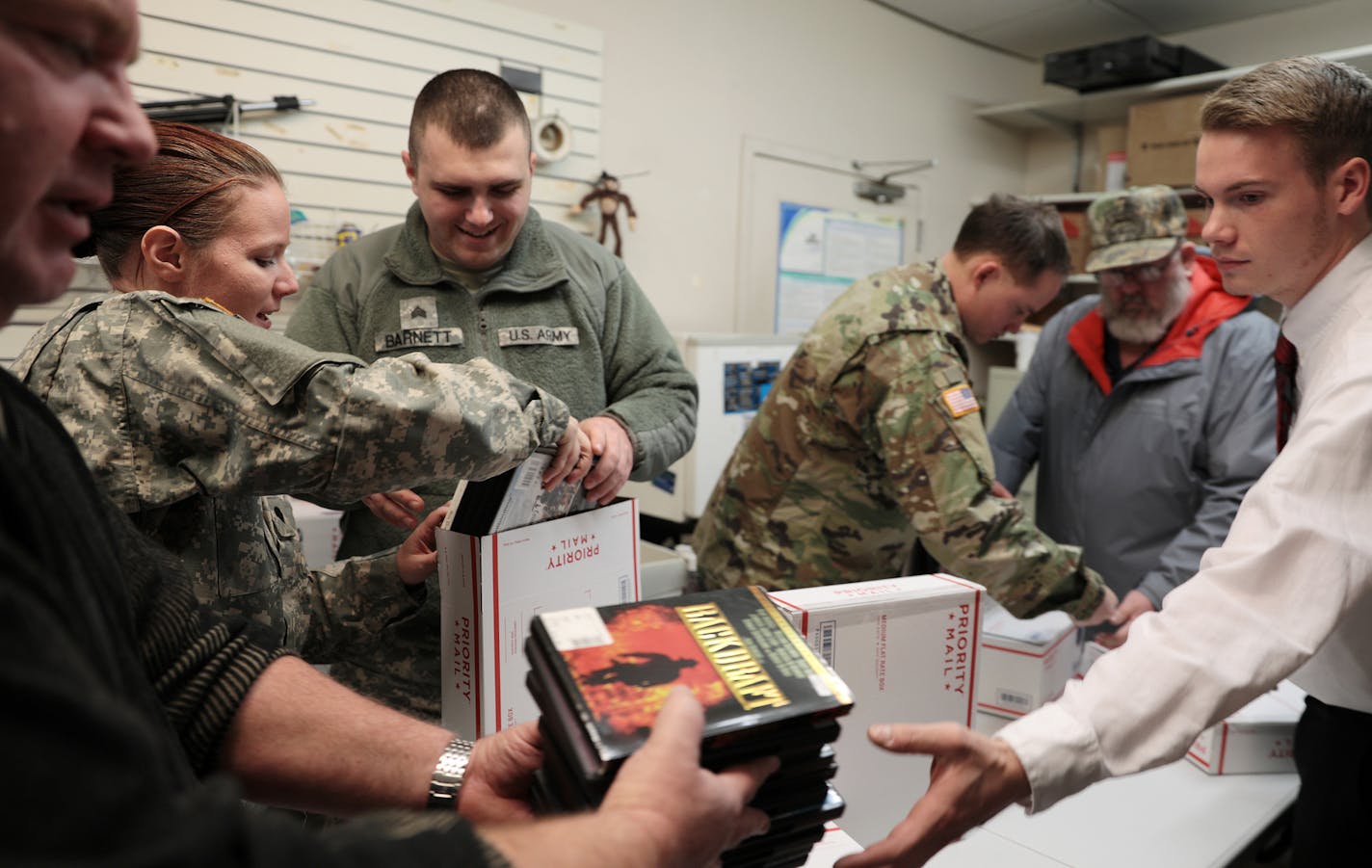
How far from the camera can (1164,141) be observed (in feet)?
12.5

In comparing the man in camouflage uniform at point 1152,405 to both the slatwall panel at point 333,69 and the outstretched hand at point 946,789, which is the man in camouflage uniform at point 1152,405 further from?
the slatwall panel at point 333,69

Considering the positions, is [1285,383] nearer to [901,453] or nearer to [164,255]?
[901,453]

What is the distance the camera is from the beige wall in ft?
10.8

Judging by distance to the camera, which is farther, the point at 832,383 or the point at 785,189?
the point at 785,189

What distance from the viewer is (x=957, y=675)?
52.7 inches

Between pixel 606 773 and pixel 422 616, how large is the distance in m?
0.79

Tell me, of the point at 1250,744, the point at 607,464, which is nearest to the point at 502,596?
the point at 607,464

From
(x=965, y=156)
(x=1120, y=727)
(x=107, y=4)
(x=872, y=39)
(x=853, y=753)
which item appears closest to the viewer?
(x=107, y=4)

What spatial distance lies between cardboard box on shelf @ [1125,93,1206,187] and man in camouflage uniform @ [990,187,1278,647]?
53.9 inches

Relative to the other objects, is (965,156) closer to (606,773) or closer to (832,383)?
(832,383)

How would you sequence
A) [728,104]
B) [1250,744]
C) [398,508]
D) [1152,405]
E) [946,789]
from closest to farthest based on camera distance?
[946,789] → [398,508] → [1250,744] → [1152,405] → [728,104]

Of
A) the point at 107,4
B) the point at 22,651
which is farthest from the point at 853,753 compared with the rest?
the point at 107,4

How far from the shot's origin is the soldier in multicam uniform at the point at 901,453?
170cm

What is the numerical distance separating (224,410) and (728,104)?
3122mm
